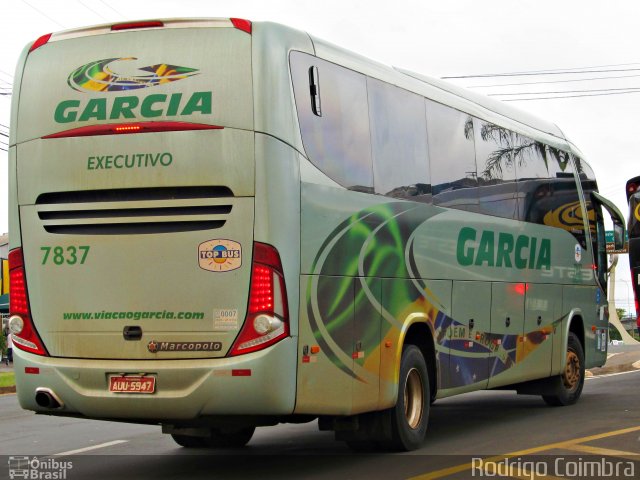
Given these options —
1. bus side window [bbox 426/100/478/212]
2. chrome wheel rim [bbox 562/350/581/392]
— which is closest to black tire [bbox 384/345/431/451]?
bus side window [bbox 426/100/478/212]

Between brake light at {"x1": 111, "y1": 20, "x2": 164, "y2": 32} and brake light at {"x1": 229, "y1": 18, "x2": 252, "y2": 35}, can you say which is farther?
brake light at {"x1": 111, "y1": 20, "x2": 164, "y2": 32}

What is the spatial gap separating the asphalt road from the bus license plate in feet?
3.97

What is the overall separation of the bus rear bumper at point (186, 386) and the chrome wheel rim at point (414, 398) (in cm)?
255

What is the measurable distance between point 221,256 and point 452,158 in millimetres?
4550

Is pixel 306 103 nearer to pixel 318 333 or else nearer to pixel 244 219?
pixel 244 219

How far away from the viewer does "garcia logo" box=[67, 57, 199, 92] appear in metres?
9.14

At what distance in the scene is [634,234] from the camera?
20.8 metres

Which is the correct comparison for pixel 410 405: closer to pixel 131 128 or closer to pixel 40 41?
pixel 131 128

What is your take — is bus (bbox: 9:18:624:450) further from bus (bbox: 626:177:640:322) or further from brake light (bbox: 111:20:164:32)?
bus (bbox: 626:177:640:322)

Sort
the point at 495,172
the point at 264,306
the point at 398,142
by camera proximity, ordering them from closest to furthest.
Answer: the point at 264,306
the point at 398,142
the point at 495,172

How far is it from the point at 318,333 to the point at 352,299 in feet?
2.34

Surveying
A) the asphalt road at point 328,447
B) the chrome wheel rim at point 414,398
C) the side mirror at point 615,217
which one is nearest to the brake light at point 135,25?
the asphalt road at point 328,447

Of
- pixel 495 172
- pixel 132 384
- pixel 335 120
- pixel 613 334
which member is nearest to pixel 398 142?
pixel 335 120

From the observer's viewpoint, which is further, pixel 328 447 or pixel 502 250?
pixel 502 250
